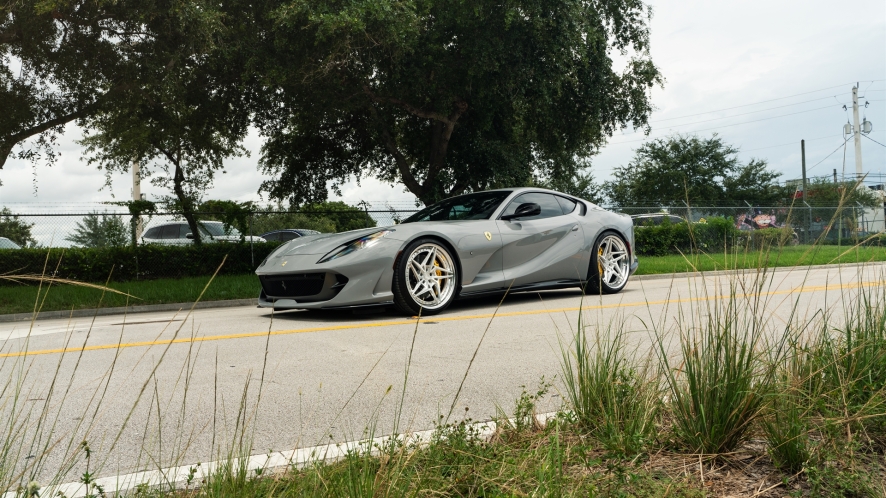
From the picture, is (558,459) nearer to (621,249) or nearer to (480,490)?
(480,490)

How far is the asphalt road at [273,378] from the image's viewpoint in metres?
3.23

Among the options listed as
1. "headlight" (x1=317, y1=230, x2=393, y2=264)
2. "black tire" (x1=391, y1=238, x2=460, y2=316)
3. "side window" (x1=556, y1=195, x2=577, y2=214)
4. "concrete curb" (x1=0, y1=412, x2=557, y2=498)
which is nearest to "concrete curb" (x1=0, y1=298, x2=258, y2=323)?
"headlight" (x1=317, y1=230, x2=393, y2=264)

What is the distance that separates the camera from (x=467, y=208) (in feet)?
30.9

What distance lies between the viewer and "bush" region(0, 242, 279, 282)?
51.3 ft

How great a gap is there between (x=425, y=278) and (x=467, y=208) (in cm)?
157

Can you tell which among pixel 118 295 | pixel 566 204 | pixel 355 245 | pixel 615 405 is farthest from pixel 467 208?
pixel 615 405

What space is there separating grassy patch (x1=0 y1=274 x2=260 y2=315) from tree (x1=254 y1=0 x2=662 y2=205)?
4940mm

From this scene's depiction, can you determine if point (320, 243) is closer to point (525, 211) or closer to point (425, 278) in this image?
point (425, 278)

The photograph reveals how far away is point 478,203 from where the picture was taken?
31.0 feet

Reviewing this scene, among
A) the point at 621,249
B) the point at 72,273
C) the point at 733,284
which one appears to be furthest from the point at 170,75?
the point at 733,284

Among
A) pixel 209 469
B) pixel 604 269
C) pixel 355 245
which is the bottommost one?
pixel 209 469

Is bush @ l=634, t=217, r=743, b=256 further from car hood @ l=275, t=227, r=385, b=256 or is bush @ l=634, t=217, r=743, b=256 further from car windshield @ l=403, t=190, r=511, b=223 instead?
car hood @ l=275, t=227, r=385, b=256

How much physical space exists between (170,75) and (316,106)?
147 inches

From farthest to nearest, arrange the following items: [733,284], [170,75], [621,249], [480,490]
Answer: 1. [170,75]
2. [621,249]
3. [733,284]
4. [480,490]
